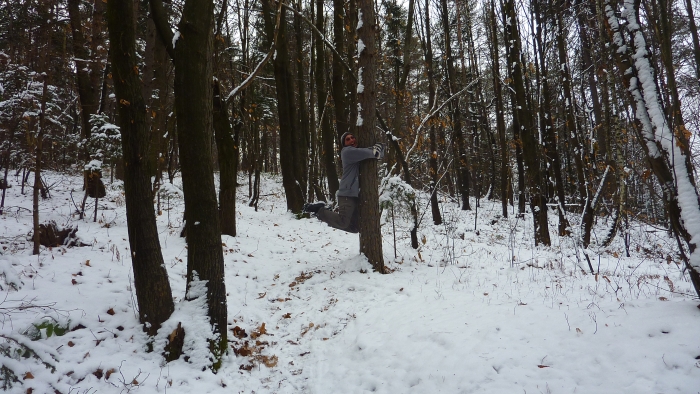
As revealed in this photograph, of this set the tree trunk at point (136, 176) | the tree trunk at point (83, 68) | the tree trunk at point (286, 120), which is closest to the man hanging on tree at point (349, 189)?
the tree trunk at point (136, 176)

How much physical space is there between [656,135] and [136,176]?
5.22m

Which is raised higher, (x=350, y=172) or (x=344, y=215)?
(x=350, y=172)

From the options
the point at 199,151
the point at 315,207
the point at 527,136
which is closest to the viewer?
the point at 199,151

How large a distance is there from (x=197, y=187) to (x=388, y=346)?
2668 mm

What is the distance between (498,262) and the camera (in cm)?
689

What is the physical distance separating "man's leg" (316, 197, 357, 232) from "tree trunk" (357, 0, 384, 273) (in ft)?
0.76

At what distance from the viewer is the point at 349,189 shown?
634cm

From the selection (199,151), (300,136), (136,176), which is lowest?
(136,176)

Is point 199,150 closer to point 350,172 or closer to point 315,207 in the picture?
point 350,172

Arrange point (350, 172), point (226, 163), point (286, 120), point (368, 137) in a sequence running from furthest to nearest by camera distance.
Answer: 1. point (286, 120)
2. point (226, 163)
3. point (350, 172)
4. point (368, 137)

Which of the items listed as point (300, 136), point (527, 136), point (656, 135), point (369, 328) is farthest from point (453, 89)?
point (369, 328)

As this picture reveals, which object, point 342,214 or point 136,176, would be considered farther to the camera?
point 342,214

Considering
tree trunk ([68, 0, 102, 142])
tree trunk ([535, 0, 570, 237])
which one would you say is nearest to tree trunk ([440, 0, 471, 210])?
tree trunk ([535, 0, 570, 237])

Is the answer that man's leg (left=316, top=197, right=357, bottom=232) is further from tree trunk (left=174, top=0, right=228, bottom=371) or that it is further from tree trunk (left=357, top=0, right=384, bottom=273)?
tree trunk (left=174, top=0, right=228, bottom=371)
